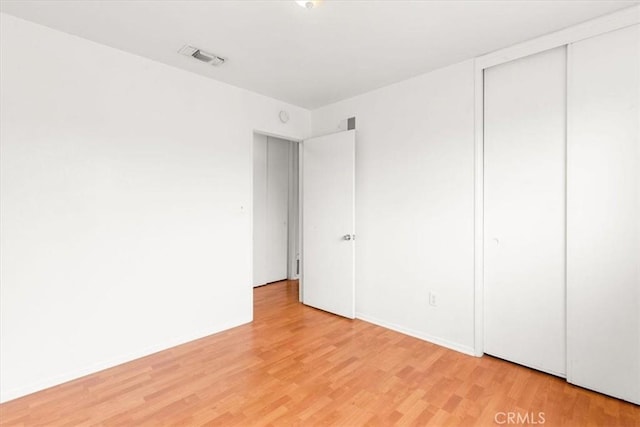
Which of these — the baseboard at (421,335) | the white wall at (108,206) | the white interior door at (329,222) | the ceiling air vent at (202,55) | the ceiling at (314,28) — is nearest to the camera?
the ceiling at (314,28)

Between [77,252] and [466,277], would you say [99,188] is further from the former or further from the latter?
[466,277]

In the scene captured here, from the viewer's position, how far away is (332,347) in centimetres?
281

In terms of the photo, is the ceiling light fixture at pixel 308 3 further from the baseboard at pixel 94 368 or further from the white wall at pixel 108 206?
the baseboard at pixel 94 368

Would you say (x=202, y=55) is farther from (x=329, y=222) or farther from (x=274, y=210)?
(x=274, y=210)

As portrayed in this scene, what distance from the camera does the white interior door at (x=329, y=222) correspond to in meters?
3.53

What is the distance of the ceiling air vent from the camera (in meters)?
2.54

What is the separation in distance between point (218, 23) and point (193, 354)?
8.96ft

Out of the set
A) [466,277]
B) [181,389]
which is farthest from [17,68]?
[466,277]

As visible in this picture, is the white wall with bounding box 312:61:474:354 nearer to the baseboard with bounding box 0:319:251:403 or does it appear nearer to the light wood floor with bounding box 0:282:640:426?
the light wood floor with bounding box 0:282:640:426

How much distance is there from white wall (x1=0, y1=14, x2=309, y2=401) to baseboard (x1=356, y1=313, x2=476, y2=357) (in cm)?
143

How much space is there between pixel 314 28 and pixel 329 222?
7.01 feet

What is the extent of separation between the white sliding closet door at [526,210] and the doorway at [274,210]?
3347mm

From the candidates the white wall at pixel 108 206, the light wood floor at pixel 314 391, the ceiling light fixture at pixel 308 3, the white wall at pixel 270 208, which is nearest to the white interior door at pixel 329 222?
the light wood floor at pixel 314 391

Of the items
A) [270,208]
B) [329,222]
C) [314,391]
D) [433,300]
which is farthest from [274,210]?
[314,391]
